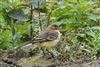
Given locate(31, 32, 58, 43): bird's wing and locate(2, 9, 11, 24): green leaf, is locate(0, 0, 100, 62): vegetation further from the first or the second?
locate(31, 32, 58, 43): bird's wing

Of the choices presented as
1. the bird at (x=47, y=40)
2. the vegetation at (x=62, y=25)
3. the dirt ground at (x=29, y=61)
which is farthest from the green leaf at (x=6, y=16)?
the bird at (x=47, y=40)

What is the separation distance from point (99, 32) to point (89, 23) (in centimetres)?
49

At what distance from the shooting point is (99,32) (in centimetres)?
840

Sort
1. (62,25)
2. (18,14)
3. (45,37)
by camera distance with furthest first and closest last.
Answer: (62,25) → (18,14) → (45,37)

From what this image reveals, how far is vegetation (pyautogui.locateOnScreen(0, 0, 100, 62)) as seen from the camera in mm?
7422

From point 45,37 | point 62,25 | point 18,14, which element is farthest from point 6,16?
point 62,25

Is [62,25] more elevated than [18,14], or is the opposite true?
[18,14]

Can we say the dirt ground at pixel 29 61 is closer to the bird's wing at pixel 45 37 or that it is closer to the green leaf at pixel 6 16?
the bird's wing at pixel 45 37

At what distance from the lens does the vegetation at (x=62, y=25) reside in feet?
24.3

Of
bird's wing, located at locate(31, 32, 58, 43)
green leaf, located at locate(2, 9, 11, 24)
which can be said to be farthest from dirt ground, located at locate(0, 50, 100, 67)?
green leaf, located at locate(2, 9, 11, 24)

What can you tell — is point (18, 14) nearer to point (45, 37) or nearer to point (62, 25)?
point (45, 37)

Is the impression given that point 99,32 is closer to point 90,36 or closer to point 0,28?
point 90,36

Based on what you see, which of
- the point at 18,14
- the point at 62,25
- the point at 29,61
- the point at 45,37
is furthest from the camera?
the point at 62,25

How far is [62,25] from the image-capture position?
863cm
